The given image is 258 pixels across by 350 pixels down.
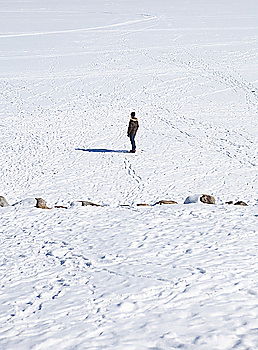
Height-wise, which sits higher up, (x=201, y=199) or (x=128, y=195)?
(x=201, y=199)

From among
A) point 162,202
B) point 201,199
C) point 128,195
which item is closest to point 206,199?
point 201,199

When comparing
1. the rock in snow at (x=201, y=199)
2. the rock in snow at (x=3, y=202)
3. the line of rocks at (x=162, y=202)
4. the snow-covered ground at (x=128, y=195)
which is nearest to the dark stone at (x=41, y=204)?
the line of rocks at (x=162, y=202)

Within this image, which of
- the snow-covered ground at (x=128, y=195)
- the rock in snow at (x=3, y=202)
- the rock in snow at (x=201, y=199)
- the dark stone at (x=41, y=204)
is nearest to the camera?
the snow-covered ground at (x=128, y=195)

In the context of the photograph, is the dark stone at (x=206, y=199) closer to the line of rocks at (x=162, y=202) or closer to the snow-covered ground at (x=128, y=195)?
the line of rocks at (x=162, y=202)

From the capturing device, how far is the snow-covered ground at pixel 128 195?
645cm

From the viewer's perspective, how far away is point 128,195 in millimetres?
13531

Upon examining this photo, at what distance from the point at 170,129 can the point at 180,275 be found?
39.4 ft

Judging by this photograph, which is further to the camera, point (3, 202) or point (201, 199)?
point (3, 202)

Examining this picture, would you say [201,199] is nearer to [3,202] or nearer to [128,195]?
[128,195]

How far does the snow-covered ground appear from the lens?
254 inches

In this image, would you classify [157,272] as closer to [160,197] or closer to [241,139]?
[160,197]

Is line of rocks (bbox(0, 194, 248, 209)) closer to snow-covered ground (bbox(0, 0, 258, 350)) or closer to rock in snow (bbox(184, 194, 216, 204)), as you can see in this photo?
rock in snow (bbox(184, 194, 216, 204))

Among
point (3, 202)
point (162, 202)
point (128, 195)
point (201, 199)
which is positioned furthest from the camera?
point (128, 195)

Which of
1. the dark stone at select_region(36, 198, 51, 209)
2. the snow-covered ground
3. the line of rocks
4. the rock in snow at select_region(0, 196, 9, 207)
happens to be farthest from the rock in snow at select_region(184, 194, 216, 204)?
the rock in snow at select_region(0, 196, 9, 207)
